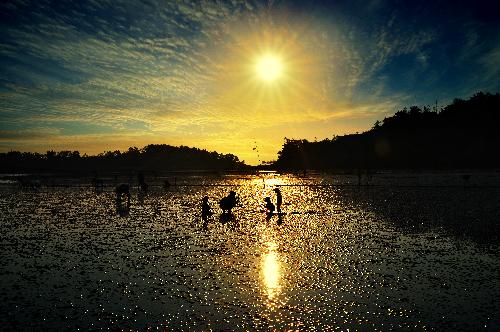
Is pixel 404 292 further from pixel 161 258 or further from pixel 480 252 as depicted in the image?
pixel 161 258

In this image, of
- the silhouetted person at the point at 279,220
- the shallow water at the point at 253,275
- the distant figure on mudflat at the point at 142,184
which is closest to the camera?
the shallow water at the point at 253,275

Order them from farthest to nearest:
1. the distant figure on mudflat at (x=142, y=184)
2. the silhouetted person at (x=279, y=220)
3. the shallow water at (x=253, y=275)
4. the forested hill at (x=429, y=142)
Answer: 1. the forested hill at (x=429, y=142)
2. the distant figure on mudflat at (x=142, y=184)
3. the silhouetted person at (x=279, y=220)
4. the shallow water at (x=253, y=275)

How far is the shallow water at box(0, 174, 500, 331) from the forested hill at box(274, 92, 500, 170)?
110m

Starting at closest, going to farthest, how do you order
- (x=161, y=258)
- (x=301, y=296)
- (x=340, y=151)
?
(x=301, y=296) → (x=161, y=258) → (x=340, y=151)

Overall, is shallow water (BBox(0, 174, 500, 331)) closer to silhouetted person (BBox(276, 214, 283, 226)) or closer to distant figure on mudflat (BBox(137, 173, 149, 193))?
silhouetted person (BBox(276, 214, 283, 226))

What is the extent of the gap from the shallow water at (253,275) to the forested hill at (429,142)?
110 metres

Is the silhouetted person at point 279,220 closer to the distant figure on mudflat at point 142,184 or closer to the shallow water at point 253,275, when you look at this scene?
the shallow water at point 253,275

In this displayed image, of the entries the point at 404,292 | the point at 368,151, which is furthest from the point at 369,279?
the point at 368,151

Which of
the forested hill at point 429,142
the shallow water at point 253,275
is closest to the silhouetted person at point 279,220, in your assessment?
the shallow water at point 253,275

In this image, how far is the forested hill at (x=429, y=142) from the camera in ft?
371

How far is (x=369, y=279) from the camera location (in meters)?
8.34

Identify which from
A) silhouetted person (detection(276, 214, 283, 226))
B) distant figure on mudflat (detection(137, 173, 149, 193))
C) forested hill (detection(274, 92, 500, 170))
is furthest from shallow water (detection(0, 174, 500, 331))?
forested hill (detection(274, 92, 500, 170))

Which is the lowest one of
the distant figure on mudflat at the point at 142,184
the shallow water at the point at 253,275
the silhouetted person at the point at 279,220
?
the shallow water at the point at 253,275

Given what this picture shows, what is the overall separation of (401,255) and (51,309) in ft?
29.5
